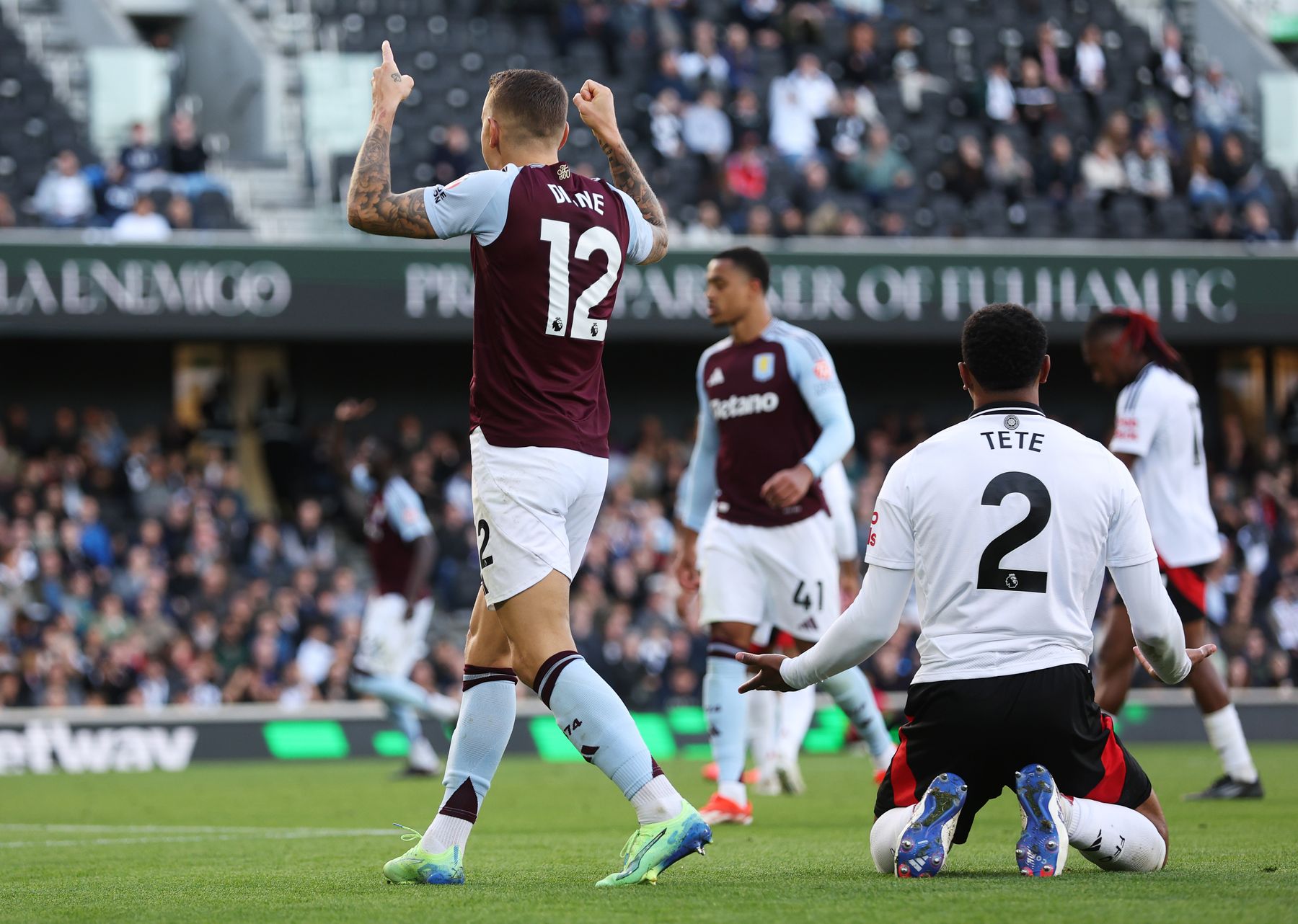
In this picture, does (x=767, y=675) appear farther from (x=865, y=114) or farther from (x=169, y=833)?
(x=865, y=114)

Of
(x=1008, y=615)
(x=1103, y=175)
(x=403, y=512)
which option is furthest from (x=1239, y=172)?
(x=1008, y=615)

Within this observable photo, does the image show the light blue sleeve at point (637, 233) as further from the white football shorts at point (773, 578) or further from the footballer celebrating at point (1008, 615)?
the white football shorts at point (773, 578)

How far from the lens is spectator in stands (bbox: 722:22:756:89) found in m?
23.1

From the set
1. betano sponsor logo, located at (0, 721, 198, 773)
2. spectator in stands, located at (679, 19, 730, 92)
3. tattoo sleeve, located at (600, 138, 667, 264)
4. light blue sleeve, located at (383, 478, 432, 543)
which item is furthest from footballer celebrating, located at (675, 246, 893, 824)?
spectator in stands, located at (679, 19, 730, 92)

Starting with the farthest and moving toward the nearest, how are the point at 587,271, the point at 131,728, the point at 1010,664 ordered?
the point at 131,728
the point at 587,271
the point at 1010,664

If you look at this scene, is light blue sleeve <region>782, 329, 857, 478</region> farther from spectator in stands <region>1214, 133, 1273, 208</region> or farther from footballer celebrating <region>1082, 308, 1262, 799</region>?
spectator in stands <region>1214, 133, 1273, 208</region>

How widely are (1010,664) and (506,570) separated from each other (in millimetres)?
1446

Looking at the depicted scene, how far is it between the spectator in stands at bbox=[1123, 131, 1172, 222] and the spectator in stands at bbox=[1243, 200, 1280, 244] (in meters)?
1.08

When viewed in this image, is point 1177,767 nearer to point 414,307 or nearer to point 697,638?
point 697,638

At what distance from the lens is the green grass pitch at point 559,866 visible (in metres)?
4.62

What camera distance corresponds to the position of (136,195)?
19.1 metres

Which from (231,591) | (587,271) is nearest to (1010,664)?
(587,271)

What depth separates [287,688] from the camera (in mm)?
16922

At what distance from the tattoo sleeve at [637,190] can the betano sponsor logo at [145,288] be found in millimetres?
13598
